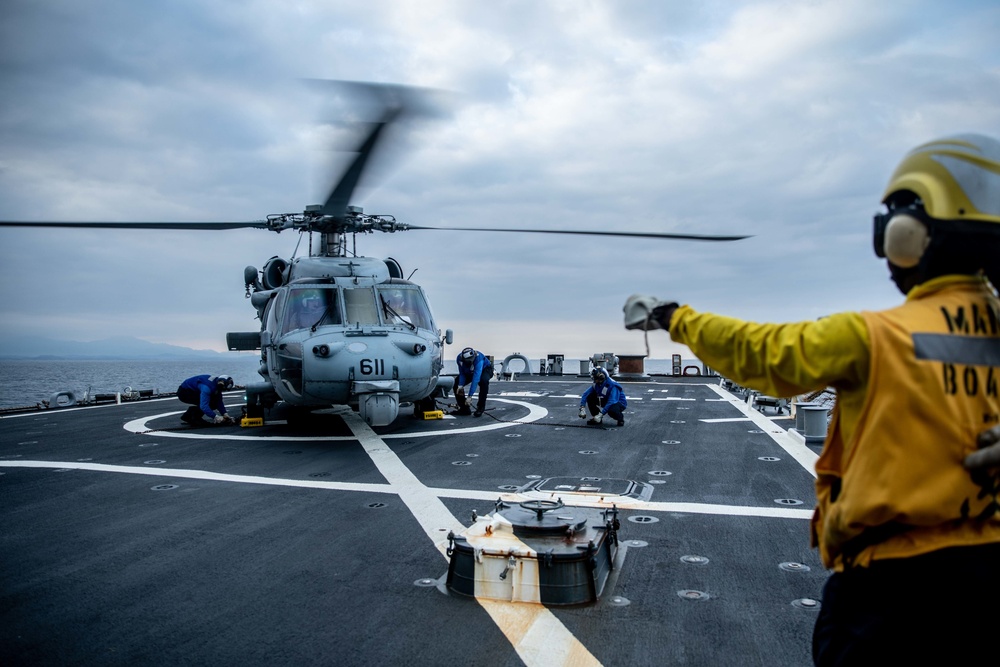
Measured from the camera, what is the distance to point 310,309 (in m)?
11.7

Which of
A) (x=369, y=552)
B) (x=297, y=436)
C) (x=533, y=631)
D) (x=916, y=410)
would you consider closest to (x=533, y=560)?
(x=533, y=631)

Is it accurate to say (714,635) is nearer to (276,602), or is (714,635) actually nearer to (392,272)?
(276,602)

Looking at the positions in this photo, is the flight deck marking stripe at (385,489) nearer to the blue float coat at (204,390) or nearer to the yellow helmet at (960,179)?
the blue float coat at (204,390)

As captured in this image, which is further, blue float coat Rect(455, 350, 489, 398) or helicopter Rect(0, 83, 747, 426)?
blue float coat Rect(455, 350, 489, 398)

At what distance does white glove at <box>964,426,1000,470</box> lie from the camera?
1.92 metres

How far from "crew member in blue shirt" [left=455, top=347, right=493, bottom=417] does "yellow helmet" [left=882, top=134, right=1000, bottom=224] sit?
40.8 feet

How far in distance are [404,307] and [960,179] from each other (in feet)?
34.7

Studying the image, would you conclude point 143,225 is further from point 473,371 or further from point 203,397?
point 473,371

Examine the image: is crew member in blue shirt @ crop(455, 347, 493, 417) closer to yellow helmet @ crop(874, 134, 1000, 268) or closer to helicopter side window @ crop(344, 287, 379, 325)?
helicopter side window @ crop(344, 287, 379, 325)

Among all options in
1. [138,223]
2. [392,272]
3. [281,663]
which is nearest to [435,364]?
[392,272]

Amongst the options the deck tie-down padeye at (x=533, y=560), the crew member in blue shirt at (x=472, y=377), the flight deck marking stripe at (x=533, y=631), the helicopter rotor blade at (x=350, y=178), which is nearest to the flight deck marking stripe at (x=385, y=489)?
the flight deck marking stripe at (x=533, y=631)

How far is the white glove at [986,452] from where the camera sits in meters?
1.92

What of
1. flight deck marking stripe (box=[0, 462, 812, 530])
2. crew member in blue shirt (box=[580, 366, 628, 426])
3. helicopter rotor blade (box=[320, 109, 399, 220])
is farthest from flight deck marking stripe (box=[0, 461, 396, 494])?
crew member in blue shirt (box=[580, 366, 628, 426])

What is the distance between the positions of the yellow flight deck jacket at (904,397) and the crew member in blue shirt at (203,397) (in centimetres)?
1274
